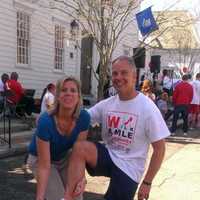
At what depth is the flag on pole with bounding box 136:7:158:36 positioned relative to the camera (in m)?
14.6

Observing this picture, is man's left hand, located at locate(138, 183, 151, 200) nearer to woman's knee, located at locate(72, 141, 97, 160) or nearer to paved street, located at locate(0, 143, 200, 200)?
woman's knee, located at locate(72, 141, 97, 160)

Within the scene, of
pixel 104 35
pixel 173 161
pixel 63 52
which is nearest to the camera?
pixel 173 161

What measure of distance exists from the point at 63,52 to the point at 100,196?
44.2ft

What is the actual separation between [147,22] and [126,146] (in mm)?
11133

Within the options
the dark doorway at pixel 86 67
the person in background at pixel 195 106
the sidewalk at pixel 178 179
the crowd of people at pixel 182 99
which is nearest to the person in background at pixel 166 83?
the dark doorway at pixel 86 67

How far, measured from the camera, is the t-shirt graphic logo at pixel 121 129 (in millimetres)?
4059

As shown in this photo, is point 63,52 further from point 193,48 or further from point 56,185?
point 193,48

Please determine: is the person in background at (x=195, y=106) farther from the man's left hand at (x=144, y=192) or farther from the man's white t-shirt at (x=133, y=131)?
the man's left hand at (x=144, y=192)

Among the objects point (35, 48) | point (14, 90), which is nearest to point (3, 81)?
point (14, 90)

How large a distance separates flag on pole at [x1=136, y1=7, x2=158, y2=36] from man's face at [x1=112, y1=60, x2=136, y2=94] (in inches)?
420

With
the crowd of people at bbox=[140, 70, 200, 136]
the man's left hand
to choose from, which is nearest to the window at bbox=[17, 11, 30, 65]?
the crowd of people at bbox=[140, 70, 200, 136]

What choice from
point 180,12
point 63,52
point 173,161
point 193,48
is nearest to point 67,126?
point 173,161

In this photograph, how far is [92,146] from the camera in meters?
4.00

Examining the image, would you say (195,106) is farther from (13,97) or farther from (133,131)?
(133,131)
